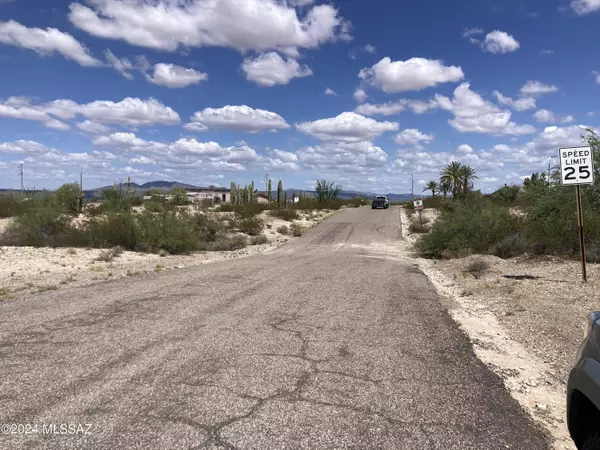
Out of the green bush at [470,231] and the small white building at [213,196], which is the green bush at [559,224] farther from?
the small white building at [213,196]

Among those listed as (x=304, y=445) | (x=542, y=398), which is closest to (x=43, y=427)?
(x=304, y=445)

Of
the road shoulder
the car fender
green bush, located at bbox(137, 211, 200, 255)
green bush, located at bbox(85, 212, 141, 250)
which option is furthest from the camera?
green bush, located at bbox(137, 211, 200, 255)

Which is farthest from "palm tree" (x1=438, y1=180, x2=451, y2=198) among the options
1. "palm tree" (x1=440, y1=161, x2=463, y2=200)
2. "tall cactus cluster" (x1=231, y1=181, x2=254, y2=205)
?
"tall cactus cluster" (x1=231, y1=181, x2=254, y2=205)

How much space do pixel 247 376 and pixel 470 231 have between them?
54.0ft

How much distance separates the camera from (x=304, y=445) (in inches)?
146

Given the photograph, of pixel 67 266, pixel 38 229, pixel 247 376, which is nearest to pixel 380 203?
pixel 38 229

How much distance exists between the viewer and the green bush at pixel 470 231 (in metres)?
19.0

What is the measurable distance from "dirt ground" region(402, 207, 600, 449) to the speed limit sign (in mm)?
2350

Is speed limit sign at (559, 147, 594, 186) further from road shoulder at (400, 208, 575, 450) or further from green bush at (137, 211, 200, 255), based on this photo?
green bush at (137, 211, 200, 255)

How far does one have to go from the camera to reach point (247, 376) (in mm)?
5145

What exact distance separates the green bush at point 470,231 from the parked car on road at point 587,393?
52.7 ft

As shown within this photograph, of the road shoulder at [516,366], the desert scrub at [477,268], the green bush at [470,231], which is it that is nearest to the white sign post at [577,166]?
the desert scrub at [477,268]

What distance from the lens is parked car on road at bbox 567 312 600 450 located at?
2.98m

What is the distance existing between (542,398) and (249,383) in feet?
9.70
